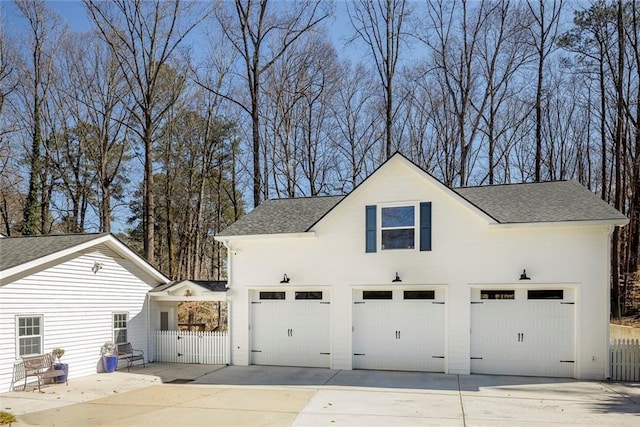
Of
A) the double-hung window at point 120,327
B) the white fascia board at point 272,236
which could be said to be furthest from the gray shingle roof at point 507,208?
the double-hung window at point 120,327

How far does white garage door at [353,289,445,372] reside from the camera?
527 inches

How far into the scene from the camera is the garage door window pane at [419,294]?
13.5m

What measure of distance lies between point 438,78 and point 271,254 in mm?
17094

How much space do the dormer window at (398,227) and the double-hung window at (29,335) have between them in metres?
9.25

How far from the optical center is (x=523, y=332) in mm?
12719

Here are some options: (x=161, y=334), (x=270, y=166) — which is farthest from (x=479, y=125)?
(x=161, y=334)

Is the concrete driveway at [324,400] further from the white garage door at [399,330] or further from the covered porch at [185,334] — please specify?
the covered porch at [185,334]

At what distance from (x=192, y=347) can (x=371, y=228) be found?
6952 mm

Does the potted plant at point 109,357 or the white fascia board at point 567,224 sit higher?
the white fascia board at point 567,224

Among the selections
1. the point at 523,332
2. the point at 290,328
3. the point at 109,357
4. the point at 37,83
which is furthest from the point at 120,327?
the point at 37,83

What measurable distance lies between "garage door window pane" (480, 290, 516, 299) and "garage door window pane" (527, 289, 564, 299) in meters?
0.42

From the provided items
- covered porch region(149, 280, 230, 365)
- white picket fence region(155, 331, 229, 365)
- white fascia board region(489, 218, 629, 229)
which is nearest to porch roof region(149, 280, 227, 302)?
covered porch region(149, 280, 230, 365)

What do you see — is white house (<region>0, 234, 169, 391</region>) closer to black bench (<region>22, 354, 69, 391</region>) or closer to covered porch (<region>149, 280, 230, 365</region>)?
black bench (<region>22, 354, 69, 391</region>)

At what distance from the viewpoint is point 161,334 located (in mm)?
16031
